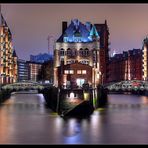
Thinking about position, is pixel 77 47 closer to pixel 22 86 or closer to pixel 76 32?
pixel 76 32

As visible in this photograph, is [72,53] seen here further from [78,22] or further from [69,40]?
[78,22]

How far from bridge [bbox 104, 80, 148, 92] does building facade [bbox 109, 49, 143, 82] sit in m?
57.4

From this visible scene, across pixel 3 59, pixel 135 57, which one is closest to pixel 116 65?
pixel 135 57

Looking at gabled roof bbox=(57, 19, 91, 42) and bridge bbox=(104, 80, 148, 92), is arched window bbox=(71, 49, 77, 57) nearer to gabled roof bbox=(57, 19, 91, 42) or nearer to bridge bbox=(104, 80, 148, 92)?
gabled roof bbox=(57, 19, 91, 42)

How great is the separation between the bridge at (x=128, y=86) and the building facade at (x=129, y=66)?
57.4 meters

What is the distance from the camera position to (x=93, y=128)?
35.3 meters

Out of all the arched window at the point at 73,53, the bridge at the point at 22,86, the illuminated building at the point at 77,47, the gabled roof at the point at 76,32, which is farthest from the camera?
the gabled roof at the point at 76,32

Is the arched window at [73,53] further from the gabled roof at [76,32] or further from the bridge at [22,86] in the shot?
the bridge at [22,86]

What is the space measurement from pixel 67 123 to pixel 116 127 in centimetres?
509

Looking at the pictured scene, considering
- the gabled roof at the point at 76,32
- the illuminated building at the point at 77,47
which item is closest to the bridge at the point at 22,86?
the illuminated building at the point at 77,47

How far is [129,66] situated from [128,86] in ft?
243

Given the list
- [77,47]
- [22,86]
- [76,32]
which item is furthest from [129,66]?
[22,86]

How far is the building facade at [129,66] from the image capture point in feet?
527

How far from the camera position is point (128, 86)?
3878 inches
